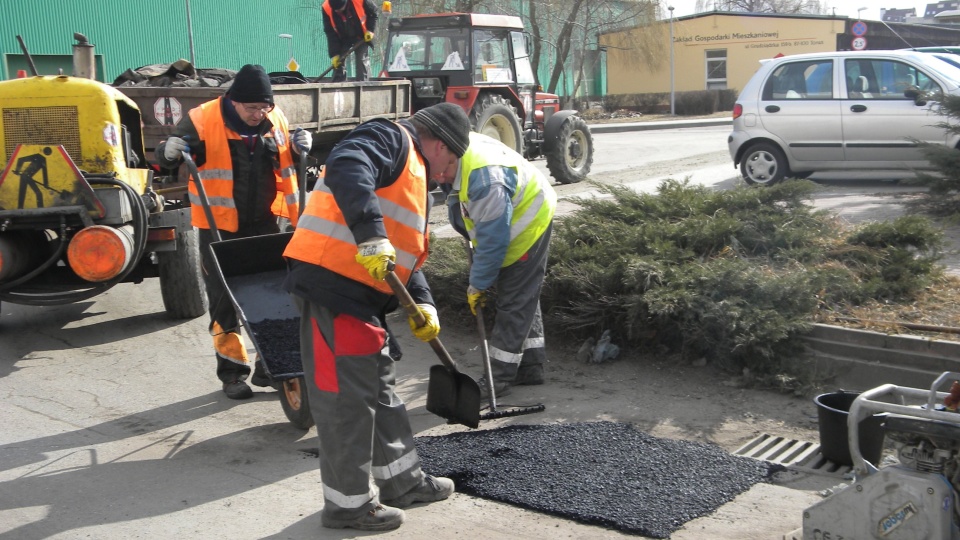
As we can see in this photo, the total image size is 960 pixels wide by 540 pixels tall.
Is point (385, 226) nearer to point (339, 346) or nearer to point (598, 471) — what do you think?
point (339, 346)

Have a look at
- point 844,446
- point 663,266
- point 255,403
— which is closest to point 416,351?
point 255,403

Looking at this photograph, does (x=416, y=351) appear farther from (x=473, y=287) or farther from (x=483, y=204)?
(x=483, y=204)

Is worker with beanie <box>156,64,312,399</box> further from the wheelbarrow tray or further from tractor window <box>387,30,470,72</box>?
tractor window <box>387,30,470,72</box>

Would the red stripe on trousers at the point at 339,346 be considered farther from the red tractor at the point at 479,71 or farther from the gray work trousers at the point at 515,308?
the red tractor at the point at 479,71

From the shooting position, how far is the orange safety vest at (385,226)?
3.61 meters

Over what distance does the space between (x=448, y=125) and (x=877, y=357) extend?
2762 mm

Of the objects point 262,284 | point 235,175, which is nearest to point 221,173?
point 235,175

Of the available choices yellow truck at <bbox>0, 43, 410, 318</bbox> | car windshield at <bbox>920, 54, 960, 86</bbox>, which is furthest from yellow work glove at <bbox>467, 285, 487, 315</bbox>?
car windshield at <bbox>920, 54, 960, 86</bbox>

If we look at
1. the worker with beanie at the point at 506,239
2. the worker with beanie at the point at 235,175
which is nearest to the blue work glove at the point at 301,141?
the worker with beanie at the point at 235,175

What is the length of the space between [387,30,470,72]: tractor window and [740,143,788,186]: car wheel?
153 inches

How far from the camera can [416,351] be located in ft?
21.1

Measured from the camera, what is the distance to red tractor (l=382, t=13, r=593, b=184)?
41.6 ft

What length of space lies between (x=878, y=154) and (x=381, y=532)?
927 centimetres

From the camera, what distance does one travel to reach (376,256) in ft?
11.1
